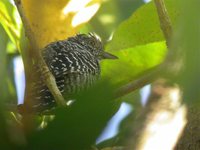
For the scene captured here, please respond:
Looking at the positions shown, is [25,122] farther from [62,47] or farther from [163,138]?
[62,47]

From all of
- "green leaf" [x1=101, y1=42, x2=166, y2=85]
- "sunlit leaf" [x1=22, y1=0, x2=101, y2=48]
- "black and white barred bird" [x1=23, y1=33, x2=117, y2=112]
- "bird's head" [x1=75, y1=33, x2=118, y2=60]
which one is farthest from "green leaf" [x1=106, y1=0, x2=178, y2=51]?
"bird's head" [x1=75, y1=33, x2=118, y2=60]

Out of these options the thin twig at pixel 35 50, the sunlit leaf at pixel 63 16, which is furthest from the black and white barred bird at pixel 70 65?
the thin twig at pixel 35 50

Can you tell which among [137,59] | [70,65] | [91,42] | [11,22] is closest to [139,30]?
[137,59]

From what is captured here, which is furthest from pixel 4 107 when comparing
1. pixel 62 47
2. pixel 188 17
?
pixel 62 47

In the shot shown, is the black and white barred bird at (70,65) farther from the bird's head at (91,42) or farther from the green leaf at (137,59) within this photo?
the green leaf at (137,59)

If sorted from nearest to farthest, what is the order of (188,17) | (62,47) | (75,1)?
(188,17) < (75,1) < (62,47)

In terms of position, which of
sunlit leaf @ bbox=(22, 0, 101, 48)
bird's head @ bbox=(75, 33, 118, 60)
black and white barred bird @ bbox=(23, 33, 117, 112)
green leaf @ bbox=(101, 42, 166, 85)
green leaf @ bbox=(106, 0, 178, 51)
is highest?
sunlit leaf @ bbox=(22, 0, 101, 48)

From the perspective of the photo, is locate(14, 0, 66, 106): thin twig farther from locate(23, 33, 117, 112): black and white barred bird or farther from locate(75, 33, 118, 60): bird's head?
locate(75, 33, 118, 60): bird's head

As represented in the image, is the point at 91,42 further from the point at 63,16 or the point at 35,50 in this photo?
the point at 35,50
